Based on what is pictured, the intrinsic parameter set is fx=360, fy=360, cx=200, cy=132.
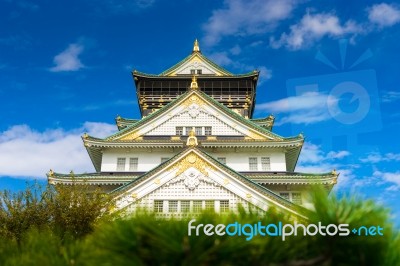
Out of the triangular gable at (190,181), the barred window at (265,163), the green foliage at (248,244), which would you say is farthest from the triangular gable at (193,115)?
the green foliage at (248,244)

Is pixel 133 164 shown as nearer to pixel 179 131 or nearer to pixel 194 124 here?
pixel 179 131

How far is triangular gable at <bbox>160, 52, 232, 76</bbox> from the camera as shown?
4058 cm

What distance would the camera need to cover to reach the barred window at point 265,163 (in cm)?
2945

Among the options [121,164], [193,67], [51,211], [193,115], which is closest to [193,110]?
[193,115]

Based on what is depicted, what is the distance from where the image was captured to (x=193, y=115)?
3164 cm

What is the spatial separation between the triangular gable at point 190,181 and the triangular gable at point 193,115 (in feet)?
24.7

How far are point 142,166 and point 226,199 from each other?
9.26m

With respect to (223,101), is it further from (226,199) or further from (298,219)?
(298,219)

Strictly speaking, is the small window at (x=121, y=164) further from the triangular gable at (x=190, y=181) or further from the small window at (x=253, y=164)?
the small window at (x=253, y=164)

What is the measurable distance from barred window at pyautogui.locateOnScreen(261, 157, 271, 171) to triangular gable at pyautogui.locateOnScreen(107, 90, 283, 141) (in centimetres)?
172

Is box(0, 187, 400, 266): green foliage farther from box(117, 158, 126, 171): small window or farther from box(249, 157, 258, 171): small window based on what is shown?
box(117, 158, 126, 171): small window

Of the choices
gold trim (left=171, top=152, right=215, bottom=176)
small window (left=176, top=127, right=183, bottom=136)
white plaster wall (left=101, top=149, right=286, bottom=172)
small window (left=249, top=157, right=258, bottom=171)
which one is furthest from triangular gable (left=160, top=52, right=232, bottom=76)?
gold trim (left=171, top=152, right=215, bottom=176)

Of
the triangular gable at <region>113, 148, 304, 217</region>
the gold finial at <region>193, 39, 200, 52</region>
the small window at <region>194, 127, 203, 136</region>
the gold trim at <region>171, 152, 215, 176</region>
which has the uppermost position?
the gold finial at <region>193, 39, 200, 52</region>

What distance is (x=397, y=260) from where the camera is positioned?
2.87 m
